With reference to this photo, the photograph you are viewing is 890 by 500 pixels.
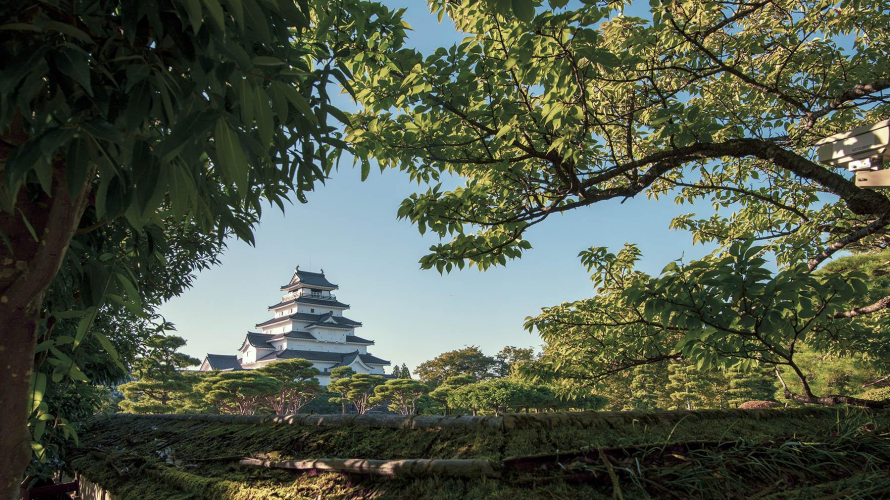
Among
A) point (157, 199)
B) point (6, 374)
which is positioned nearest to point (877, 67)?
point (157, 199)

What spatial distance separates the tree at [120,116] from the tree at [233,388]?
2986 cm

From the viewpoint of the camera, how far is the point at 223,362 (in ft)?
166

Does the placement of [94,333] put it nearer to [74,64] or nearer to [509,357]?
[74,64]

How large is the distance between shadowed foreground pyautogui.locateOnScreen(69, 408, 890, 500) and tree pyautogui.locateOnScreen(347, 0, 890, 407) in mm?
799

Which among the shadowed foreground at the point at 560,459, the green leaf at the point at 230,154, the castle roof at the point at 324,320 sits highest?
the castle roof at the point at 324,320

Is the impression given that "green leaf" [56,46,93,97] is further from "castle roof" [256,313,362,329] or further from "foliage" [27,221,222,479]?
"castle roof" [256,313,362,329]

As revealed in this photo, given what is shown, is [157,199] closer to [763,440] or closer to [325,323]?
[763,440]

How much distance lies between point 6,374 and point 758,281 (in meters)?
3.58

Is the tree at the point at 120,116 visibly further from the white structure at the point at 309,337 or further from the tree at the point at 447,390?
the white structure at the point at 309,337

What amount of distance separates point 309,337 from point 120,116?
53.2 meters

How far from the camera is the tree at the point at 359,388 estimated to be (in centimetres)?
3616

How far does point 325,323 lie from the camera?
169 feet

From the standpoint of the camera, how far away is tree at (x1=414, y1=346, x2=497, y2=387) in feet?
153

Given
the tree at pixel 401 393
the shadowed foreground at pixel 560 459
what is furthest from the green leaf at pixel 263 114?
the tree at pixel 401 393
